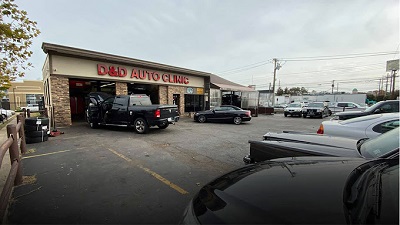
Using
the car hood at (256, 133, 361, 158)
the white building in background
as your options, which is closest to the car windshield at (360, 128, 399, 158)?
the car hood at (256, 133, 361, 158)

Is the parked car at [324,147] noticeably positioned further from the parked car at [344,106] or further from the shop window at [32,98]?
the shop window at [32,98]

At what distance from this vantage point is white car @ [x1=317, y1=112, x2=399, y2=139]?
158 inches

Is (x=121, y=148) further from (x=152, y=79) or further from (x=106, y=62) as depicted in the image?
(x=152, y=79)

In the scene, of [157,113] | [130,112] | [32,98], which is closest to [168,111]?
[157,113]

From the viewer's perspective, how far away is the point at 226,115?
1323 cm

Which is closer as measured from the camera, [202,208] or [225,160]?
[202,208]

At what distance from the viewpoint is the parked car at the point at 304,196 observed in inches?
42.8

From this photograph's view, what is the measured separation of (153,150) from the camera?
586 cm

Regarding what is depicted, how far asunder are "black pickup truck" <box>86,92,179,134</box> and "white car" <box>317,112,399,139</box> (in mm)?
6239

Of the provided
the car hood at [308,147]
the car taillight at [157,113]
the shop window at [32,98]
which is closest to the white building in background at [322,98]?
the car taillight at [157,113]

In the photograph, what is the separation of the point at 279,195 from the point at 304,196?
16 centimetres

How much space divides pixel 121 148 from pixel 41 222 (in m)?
3.68

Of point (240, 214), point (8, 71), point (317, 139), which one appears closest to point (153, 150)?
point (317, 139)

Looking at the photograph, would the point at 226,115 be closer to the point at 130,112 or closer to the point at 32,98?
the point at 130,112
